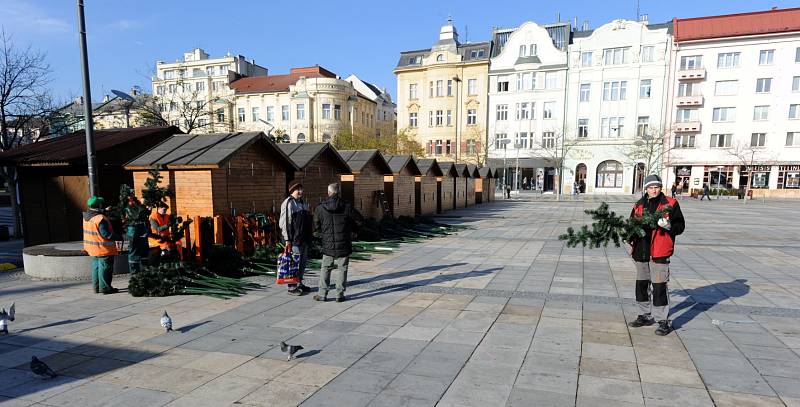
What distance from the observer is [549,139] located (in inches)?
1891

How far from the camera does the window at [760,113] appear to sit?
41.5 metres

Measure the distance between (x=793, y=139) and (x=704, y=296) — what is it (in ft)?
155

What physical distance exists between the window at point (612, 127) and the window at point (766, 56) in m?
12.6

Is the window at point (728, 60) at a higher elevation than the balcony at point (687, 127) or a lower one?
higher

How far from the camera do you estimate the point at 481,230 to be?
15789mm

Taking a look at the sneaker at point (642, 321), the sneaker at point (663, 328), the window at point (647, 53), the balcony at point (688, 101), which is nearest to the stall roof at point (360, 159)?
the sneaker at point (642, 321)

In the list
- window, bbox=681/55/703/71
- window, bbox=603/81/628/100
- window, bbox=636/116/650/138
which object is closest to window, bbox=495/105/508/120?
window, bbox=603/81/628/100

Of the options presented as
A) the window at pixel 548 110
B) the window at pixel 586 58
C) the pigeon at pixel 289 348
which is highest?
the window at pixel 586 58

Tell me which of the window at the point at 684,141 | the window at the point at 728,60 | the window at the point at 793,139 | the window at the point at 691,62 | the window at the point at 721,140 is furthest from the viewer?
the window at the point at 684,141

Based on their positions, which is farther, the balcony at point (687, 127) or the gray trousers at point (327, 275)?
the balcony at point (687, 127)

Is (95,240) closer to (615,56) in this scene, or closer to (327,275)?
(327,275)

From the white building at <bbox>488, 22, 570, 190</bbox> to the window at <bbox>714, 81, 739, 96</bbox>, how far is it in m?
14.2

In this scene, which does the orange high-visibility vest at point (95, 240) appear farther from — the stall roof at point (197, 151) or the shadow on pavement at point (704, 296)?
the shadow on pavement at point (704, 296)

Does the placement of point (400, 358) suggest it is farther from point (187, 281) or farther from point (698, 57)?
point (698, 57)
